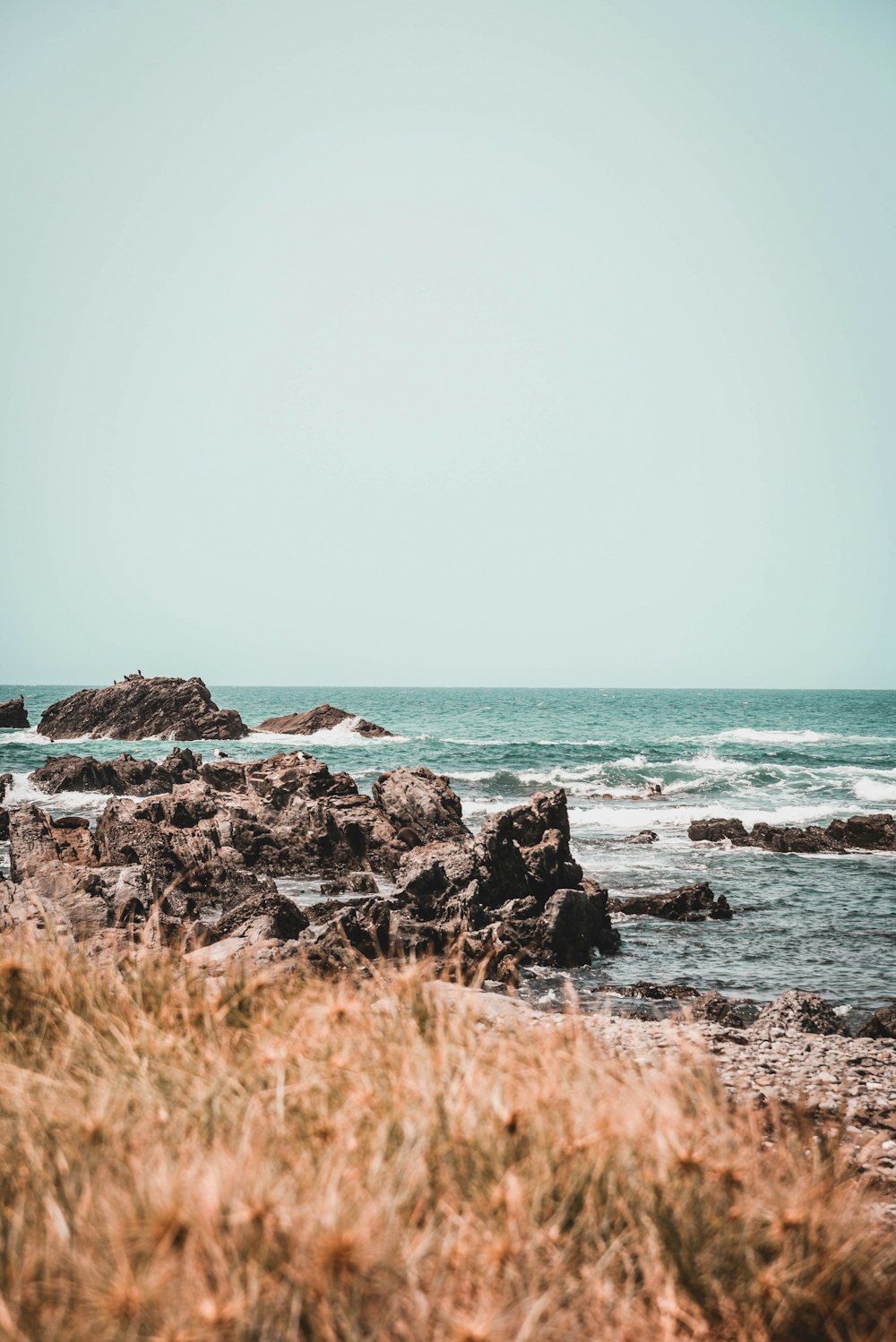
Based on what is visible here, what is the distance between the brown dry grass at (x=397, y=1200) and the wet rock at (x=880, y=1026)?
23.5 ft

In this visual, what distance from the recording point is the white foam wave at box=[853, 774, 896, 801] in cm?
3397

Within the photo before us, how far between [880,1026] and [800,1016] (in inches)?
38.6

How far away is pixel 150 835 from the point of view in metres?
19.1

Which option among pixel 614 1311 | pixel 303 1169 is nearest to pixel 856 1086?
pixel 614 1311

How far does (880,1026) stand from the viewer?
10031 mm

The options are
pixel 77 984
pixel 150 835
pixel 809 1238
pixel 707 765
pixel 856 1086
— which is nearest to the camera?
pixel 809 1238

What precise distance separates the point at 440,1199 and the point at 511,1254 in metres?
0.28

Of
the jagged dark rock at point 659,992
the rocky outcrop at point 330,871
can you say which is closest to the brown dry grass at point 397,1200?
the rocky outcrop at point 330,871

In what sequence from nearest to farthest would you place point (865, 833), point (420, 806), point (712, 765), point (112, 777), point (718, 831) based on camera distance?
point (420, 806) → point (865, 833) → point (718, 831) → point (112, 777) → point (712, 765)

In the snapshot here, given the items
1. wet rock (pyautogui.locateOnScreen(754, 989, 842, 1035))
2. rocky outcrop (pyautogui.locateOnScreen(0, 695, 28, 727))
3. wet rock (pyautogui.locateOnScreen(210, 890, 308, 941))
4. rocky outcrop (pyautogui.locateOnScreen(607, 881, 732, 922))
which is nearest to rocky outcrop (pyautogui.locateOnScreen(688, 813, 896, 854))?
rocky outcrop (pyautogui.locateOnScreen(607, 881, 732, 922))

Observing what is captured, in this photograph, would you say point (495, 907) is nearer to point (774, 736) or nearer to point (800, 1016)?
point (800, 1016)

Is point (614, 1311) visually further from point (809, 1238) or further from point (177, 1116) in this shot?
point (177, 1116)

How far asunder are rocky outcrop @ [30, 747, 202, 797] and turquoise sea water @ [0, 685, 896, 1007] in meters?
1.06

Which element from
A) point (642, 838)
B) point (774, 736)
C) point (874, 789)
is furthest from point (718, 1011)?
point (774, 736)
